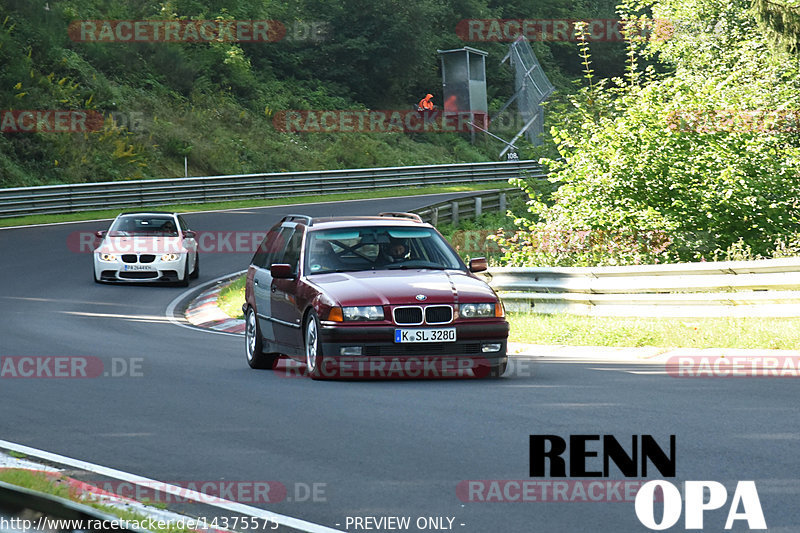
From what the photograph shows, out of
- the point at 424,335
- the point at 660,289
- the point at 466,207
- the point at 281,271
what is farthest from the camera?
the point at 466,207

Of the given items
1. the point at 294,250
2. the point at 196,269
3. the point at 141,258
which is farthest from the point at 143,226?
the point at 294,250

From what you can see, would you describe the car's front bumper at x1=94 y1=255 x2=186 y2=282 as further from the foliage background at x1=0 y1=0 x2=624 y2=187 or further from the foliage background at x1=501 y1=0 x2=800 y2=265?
the foliage background at x1=0 y1=0 x2=624 y2=187

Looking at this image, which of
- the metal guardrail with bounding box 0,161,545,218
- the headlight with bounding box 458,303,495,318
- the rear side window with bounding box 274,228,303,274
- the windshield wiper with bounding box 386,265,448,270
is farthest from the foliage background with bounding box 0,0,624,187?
the headlight with bounding box 458,303,495,318

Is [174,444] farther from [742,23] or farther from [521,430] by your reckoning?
[742,23]

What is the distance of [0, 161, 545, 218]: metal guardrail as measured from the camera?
35.8 m

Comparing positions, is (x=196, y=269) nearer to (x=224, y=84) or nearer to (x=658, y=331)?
(x=658, y=331)

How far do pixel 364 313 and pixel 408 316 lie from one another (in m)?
0.40

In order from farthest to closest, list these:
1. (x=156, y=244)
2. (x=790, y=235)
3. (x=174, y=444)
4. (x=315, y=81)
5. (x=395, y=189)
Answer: (x=315, y=81), (x=395, y=189), (x=156, y=244), (x=790, y=235), (x=174, y=444)

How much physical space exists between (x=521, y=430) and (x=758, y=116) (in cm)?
1361

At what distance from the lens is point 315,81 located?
200 feet

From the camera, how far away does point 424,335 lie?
34.1ft

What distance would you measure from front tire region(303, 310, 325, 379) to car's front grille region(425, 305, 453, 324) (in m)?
1.03

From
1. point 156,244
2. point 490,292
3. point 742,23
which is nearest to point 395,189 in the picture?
point 742,23

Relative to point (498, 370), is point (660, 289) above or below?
above
